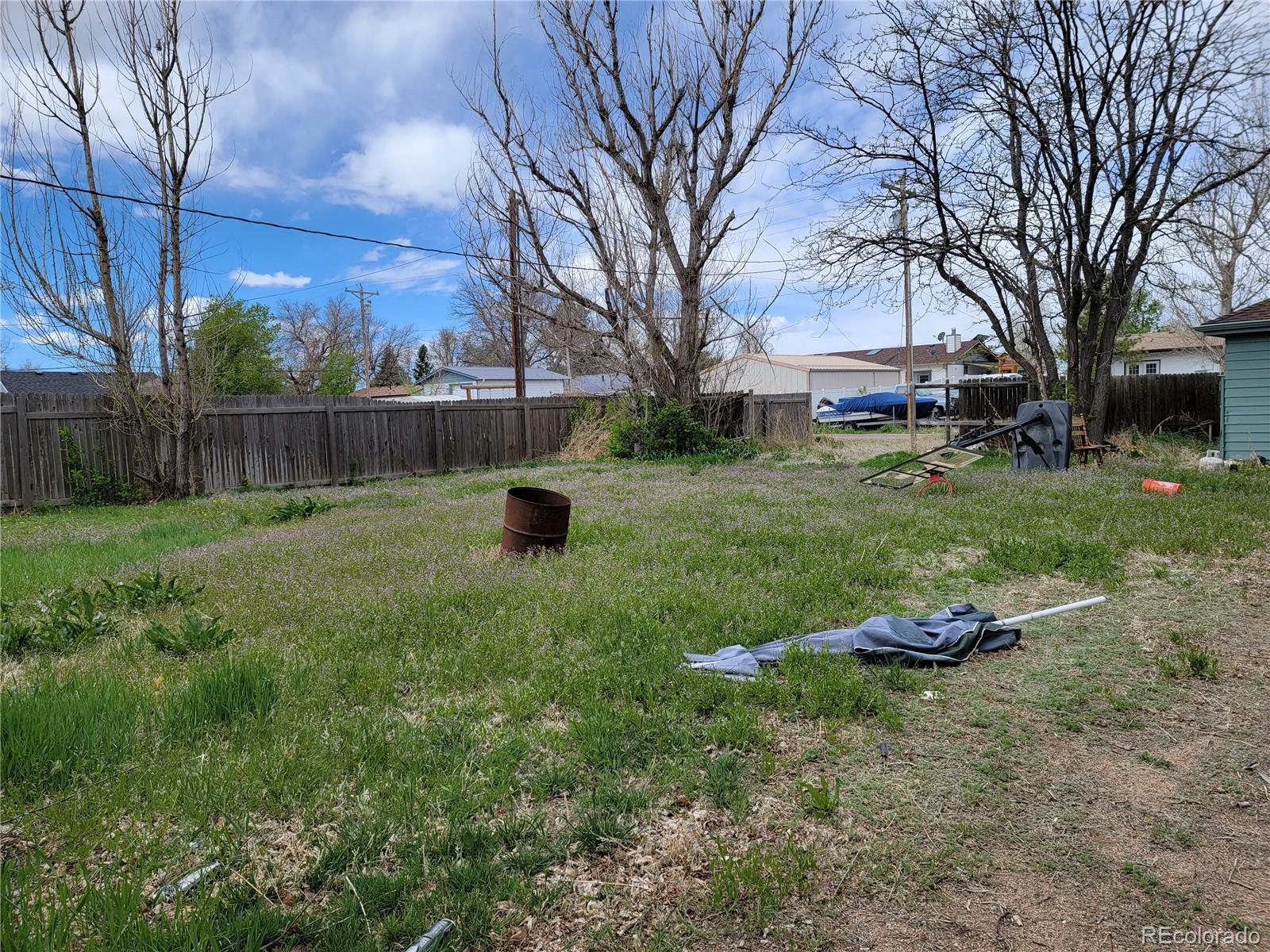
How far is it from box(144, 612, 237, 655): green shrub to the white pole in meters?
4.50

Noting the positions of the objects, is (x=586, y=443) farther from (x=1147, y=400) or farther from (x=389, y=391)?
(x=389, y=391)

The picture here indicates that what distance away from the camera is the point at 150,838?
2.48 m

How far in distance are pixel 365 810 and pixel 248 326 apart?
29511mm

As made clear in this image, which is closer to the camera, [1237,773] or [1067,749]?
[1237,773]

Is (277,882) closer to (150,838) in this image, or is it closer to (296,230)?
(150,838)

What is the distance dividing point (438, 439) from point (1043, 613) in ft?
44.9

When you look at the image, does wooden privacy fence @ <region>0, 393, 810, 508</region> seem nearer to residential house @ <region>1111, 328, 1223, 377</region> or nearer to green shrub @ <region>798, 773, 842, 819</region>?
green shrub @ <region>798, 773, 842, 819</region>

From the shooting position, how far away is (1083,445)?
41.6 feet

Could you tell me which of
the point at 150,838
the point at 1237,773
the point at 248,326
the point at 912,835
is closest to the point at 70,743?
the point at 150,838

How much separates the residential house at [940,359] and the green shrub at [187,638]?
34948 mm

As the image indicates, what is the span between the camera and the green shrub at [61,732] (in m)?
2.83

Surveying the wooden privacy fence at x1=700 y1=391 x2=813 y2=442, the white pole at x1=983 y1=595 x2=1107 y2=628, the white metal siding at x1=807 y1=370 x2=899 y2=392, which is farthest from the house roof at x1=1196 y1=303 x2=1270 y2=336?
the white metal siding at x1=807 y1=370 x2=899 y2=392

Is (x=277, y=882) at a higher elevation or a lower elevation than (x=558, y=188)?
lower

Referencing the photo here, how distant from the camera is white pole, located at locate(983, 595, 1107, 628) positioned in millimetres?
4364
